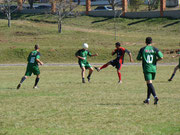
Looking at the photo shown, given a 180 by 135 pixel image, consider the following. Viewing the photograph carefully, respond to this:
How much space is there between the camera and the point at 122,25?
228 feet

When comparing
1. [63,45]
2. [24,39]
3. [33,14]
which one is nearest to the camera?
[63,45]

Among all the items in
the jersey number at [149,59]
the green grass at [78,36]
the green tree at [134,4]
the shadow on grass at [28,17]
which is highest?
the green tree at [134,4]

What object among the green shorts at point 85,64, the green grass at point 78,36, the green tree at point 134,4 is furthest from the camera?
the green tree at point 134,4

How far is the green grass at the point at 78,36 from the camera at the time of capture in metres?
48.2

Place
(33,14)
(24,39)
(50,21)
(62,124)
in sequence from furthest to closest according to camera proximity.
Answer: (33,14), (50,21), (24,39), (62,124)

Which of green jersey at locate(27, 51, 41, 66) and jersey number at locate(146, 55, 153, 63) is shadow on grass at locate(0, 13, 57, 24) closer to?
green jersey at locate(27, 51, 41, 66)

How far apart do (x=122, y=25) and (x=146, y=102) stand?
190 ft

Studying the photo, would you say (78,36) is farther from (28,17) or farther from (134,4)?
(28,17)

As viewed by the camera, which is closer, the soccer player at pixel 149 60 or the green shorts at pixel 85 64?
the soccer player at pixel 149 60

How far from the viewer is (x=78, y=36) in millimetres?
60719

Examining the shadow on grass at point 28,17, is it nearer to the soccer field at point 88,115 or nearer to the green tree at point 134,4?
the green tree at point 134,4

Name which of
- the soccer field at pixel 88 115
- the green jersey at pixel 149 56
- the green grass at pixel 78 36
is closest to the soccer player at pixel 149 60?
the green jersey at pixel 149 56

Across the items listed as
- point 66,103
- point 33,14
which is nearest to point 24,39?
point 33,14

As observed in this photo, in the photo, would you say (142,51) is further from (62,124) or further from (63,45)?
(63,45)
